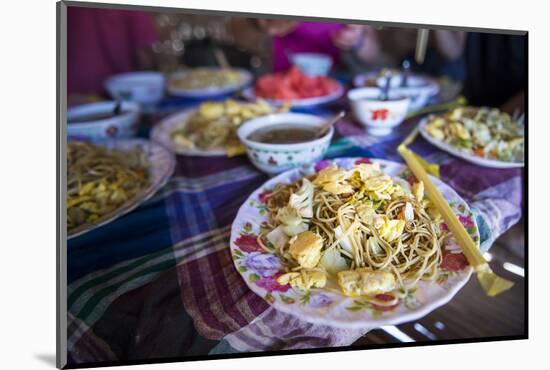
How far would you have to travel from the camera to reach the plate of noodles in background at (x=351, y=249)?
59cm

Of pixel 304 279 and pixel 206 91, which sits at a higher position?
pixel 206 91

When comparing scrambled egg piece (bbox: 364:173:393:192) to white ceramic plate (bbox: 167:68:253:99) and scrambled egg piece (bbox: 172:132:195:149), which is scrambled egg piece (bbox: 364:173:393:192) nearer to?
scrambled egg piece (bbox: 172:132:195:149)

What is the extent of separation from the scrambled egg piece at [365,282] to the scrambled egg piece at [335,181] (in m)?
0.15

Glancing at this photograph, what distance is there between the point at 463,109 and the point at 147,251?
31.4 inches

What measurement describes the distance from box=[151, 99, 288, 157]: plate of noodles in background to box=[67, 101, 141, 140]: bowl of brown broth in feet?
0.22

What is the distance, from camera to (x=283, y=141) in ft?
2.84

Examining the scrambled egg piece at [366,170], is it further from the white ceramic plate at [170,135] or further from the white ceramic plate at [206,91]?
the white ceramic plate at [206,91]

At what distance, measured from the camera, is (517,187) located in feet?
2.80

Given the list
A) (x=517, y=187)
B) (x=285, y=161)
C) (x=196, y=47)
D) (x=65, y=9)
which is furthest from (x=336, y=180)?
(x=196, y=47)

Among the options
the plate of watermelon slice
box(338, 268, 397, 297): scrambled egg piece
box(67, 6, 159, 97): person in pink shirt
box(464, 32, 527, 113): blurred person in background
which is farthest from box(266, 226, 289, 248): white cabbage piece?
box(67, 6, 159, 97): person in pink shirt

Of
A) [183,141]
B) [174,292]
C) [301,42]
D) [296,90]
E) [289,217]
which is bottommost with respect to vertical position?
[174,292]

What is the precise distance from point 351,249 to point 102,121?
709mm

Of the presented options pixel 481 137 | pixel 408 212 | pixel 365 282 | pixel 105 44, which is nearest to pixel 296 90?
pixel 481 137

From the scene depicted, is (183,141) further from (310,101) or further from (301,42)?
(301,42)
